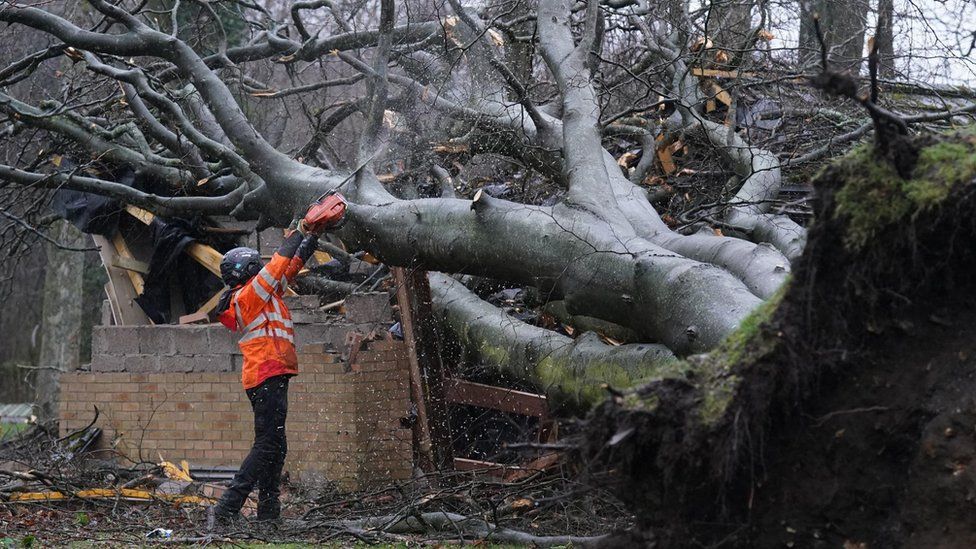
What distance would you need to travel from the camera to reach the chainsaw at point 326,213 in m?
6.25

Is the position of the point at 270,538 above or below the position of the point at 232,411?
below

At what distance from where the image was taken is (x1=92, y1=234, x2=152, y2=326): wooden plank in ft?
34.4

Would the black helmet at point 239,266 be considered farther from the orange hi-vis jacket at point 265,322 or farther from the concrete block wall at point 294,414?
the concrete block wall at point 294,414

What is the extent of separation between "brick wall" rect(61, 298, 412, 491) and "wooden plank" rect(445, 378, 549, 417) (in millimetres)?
581

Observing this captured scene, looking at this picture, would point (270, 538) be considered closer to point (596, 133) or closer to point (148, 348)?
point (596, 133)

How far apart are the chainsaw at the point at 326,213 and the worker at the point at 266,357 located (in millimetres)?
17

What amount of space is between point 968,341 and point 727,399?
2.02ft

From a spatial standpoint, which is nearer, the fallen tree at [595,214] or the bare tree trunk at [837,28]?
the fallen tree at [595,214]

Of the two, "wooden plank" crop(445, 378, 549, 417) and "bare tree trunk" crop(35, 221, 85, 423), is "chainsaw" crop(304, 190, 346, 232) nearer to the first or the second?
"wooden plank" crop(445, 378, 549, 417)

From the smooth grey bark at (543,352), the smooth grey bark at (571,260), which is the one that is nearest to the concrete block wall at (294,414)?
the smooth grey bark at (543,352)

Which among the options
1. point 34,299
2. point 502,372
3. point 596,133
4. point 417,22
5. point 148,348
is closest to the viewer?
point 596,133

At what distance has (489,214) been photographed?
5.80 metres

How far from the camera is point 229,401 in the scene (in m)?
9.11

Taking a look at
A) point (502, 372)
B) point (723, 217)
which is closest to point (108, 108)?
point (502, 372)
